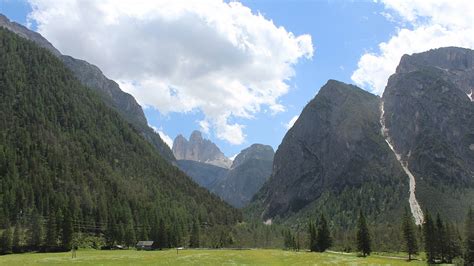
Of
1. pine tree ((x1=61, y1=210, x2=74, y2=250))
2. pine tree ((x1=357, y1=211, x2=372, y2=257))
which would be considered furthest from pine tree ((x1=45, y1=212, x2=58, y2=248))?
pine tree ((x1=357, y1=211, x2=372, y2=257))

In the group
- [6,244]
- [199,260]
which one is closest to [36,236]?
[6,244]

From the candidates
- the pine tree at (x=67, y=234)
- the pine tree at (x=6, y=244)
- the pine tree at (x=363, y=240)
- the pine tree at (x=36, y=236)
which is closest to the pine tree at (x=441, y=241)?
the pine tree at (x=363, y=240)

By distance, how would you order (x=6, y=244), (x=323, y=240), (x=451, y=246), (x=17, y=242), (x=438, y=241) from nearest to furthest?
(x=438, y=241) < (x=451, y=246) < (x=6, y=244) < (x=17, y=242) < (x=323, y=240)

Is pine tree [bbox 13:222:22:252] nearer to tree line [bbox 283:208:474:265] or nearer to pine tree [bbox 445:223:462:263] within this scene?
tree line [bbox 283:208:474:265]

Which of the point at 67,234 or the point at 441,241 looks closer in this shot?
the point at 441,241

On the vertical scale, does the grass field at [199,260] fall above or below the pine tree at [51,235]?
below

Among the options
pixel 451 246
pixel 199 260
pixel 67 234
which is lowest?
pixel 199 260

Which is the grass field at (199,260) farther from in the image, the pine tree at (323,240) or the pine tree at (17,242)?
the pine tree at (323,240)

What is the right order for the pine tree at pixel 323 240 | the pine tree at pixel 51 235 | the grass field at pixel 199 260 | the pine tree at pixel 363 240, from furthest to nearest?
the pine tree at pixel 323 240
the pine tree at pixel 51 235
the pine tree at pixel 363 240
the grass field at pixel 199 260

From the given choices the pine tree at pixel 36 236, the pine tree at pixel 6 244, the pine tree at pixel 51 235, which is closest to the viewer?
the pine tree at pixel 6 244

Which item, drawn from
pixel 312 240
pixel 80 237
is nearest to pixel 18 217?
pixel 80 237

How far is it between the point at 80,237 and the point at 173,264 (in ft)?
348

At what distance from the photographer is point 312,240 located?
18275 centimetres

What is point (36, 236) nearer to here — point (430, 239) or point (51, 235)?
point (51, 235)
